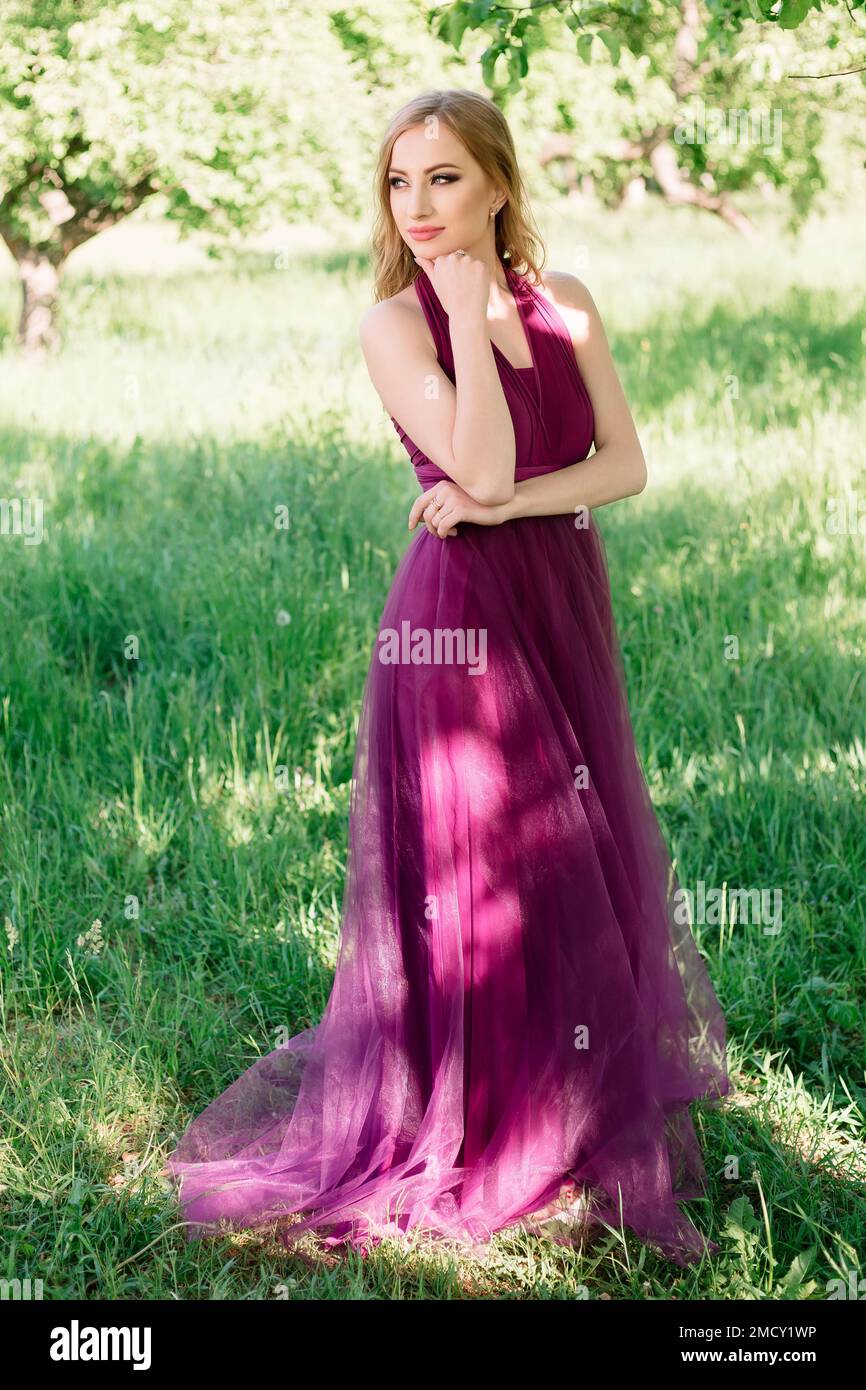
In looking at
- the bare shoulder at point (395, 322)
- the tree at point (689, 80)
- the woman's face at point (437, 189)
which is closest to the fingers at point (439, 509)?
the bare shoulder at point (395, 322)

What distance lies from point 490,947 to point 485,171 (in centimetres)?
150

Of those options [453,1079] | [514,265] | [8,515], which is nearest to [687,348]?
[8,515]

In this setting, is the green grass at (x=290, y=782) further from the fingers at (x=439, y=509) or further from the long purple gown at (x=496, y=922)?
the fingers at (x=439, y=509)

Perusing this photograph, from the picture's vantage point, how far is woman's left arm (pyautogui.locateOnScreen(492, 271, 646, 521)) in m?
2.52

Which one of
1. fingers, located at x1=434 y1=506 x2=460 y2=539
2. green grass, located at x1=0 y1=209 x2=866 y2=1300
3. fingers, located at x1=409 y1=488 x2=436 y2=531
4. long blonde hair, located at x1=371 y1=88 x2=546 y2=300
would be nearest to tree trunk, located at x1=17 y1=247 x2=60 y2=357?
green grass, located at x1=0 y1=209 x2=866 y2=1300

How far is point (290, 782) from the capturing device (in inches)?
166

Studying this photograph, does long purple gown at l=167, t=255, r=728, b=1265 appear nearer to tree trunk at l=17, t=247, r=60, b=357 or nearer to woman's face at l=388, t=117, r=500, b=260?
woman's face at l=388, t=117, r=500, b=260

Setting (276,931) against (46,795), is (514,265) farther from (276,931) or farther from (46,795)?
(46,795)

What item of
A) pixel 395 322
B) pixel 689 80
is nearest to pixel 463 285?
pixel 395 322

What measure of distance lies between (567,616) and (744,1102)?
128cm

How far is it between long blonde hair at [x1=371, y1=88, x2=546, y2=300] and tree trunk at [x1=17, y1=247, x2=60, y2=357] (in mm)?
8177

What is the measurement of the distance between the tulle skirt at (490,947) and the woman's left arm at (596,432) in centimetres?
9

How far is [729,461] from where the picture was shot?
6867mm

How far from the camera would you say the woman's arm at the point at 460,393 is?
7.71 feet
